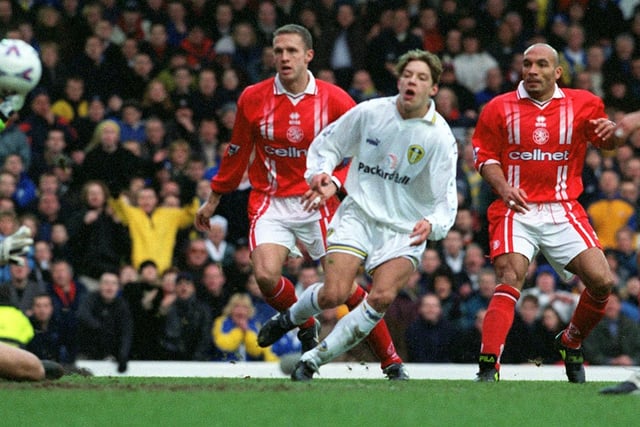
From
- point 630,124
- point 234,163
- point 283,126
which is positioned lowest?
point 234,163

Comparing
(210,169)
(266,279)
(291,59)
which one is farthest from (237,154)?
(210,169)

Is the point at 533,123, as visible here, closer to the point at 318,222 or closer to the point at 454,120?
the point at 318,222

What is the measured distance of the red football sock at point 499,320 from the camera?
439 inches

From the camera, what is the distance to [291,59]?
11617mm

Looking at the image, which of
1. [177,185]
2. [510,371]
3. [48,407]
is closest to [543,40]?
[177,185]

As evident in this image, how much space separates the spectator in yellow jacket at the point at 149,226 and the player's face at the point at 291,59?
5315 millimetres

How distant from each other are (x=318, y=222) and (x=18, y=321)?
2579 millimetres

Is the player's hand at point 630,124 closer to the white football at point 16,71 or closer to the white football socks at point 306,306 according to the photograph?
the white football socks at point 306,306

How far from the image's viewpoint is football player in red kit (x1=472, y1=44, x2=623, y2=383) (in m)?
11.3

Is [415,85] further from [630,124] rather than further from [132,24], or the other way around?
[132,24]

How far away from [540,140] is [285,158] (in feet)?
6.73

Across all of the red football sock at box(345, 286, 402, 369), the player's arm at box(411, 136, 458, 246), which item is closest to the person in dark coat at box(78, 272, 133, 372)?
the red football sock at box(345, 286, 402, 369)

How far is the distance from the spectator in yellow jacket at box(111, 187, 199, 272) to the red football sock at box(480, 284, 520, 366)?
6226 millimetres

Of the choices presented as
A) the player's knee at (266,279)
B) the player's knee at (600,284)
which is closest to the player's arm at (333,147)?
the player's knee at (266,279)
